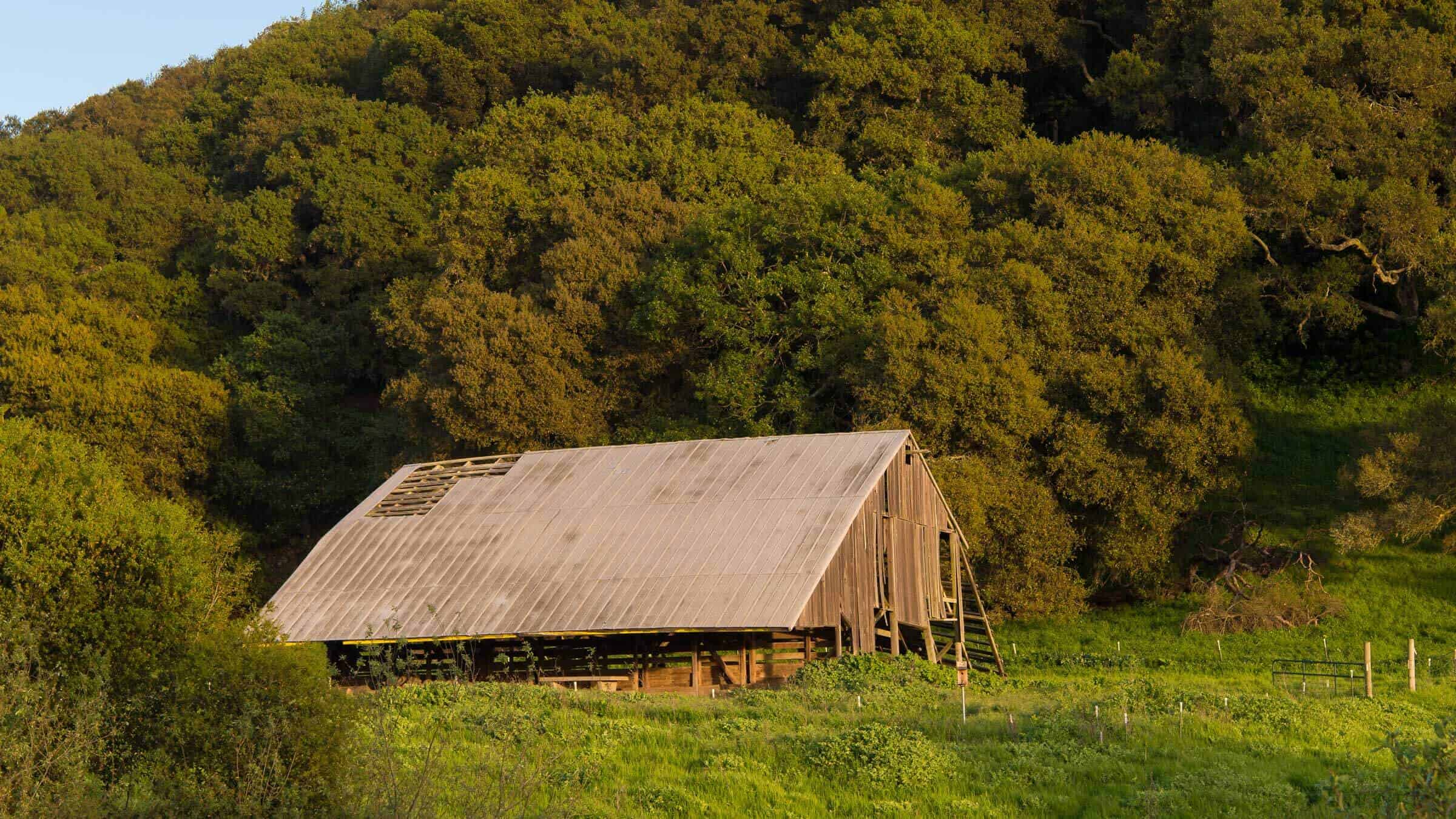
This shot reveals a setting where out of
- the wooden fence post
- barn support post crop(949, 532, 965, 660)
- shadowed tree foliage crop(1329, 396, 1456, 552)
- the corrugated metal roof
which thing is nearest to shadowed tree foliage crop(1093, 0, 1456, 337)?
shadowed tree foliage crop(1329, 396, 1456, 552)

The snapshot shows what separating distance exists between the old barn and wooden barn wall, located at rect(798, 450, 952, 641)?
4cm

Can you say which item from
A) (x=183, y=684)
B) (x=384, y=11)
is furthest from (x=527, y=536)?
(x=384, y=11)

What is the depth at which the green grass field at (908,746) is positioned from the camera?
1759cm

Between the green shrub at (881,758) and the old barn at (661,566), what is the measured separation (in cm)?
551

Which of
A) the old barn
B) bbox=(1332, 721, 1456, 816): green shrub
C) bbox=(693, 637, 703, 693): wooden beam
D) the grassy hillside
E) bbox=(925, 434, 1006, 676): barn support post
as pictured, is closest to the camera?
bbox=(1332, 721, 1456, 816): green shrub

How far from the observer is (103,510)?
64.7 ft

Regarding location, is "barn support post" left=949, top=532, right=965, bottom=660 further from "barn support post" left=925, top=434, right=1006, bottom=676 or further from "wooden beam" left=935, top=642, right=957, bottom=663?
"wooden beam" left=935, top=642, right=957, bottom=663

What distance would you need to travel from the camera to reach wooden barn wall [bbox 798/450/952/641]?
91.6ft

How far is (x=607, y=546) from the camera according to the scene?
2953 centimetres

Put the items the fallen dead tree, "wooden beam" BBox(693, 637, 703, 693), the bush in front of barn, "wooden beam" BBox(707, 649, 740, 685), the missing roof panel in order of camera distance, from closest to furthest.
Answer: the bush in front of barn < "wooden beam" BBox(693, 637, 703, 693) < "wooden beam" BBox(707, 649, 740, 685) < the missing roof panel < the fallen dead tree

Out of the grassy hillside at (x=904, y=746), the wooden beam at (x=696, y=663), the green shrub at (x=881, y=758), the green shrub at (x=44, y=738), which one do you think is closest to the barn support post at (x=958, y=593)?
the grassy hillside at (x=904, y=746)

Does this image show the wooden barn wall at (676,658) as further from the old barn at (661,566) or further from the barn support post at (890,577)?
the barn support post at (890,577)

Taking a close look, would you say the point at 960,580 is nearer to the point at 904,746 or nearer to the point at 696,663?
the point at 696,663

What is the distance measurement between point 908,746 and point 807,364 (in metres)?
20.3
